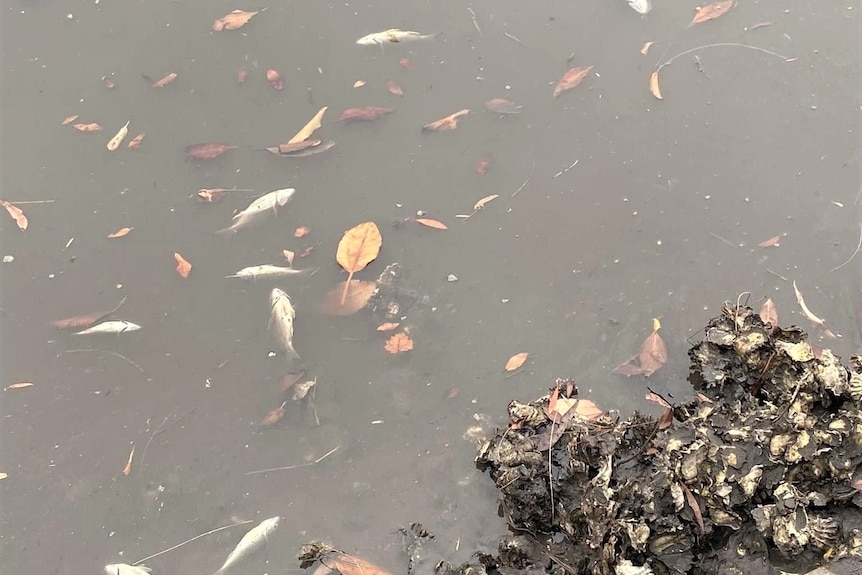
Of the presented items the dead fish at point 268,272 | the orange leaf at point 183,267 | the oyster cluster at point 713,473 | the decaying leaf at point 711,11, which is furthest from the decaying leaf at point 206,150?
the decaying leaf at point 711,11

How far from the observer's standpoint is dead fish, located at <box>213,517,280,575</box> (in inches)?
108

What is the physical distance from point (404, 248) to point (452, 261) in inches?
10.2

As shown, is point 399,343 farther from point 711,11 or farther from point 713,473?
point 711,11

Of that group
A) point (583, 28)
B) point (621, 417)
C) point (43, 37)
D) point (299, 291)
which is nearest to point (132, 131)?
point (43, 37)

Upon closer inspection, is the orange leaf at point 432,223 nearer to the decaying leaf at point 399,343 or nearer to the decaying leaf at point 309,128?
the decaying leaf at point 399,343

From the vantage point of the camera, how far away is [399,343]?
3207 mm

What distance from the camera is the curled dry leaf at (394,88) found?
3922mm

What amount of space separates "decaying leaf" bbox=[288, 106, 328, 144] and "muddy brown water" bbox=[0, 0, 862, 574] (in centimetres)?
5

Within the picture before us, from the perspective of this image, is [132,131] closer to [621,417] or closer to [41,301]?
[41,301]

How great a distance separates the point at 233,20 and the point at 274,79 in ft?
1.98

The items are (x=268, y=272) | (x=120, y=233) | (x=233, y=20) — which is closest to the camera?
(x=268, y=272)

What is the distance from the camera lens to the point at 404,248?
3.44 m

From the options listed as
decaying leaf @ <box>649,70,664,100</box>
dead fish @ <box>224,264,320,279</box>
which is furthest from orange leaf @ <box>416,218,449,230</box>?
decaying leaf @ <box>649,70,664,100</box>

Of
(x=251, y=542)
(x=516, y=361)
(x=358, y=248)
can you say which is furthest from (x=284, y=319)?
(x=516, y=361)
